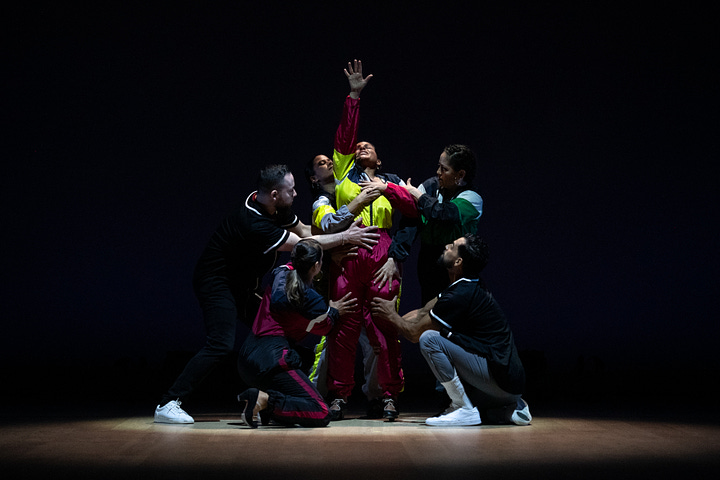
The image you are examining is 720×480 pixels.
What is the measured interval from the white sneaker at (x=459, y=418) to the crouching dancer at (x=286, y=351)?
526 millimetres

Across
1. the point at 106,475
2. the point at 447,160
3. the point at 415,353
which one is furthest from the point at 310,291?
the point at 415,353

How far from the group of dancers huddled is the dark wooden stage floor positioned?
0.61 ft

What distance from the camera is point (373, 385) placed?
436 cm

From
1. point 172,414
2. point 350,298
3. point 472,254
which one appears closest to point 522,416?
point 472,254

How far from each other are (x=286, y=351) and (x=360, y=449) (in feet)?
3.01

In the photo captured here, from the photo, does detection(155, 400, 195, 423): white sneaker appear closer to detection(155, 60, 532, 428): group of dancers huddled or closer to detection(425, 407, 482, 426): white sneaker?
detection(155, 60, 532, 428): group of dancers huddled

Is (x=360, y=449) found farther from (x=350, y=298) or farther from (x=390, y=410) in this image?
(x=350, y=298)

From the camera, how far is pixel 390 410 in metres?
4.12

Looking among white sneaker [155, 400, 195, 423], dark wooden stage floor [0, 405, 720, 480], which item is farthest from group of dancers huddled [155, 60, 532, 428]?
dark wooden stage floor [0, 405, 720, 480]

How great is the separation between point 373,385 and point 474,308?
81 centimetres

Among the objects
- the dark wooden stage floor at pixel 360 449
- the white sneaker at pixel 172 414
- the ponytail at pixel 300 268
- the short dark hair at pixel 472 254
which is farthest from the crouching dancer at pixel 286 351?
the short dark hair at pixel 472 254

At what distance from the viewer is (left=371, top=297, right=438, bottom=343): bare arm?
4051mm

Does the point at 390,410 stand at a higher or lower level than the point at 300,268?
lower

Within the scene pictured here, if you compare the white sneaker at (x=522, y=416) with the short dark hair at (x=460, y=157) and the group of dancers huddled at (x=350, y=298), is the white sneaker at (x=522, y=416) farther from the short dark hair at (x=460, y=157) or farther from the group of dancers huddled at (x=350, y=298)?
the short dark hair at (x=460, y=157)
